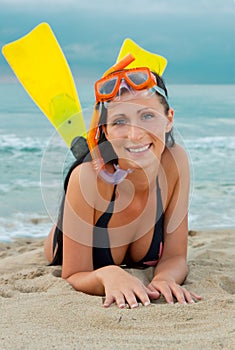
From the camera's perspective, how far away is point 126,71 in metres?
2.93

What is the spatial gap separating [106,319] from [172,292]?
1.66 ft

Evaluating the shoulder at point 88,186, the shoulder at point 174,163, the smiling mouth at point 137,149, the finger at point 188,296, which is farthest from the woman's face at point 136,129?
the finger at point 188,296

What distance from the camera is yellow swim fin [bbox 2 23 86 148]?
3936mm

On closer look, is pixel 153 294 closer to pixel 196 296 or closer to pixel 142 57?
pixel 196 296

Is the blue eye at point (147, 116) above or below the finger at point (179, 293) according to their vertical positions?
above

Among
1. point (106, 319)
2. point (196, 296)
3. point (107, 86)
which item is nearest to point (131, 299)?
point (106, 319)

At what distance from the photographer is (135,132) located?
2.77 metres

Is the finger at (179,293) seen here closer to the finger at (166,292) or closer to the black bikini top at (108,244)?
the finger at (166,292)

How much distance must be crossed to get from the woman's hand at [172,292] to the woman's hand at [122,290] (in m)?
0.03

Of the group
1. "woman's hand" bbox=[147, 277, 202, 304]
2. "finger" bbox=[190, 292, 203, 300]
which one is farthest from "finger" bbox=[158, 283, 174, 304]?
"finger" bbox=[190, 292, 203, 300]

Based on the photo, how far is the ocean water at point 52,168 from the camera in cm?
347

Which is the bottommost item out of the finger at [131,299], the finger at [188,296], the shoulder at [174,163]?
the finger at [188,296]

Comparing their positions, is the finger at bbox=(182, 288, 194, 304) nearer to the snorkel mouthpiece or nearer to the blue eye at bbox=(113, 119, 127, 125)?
the snorkel mouthpiece

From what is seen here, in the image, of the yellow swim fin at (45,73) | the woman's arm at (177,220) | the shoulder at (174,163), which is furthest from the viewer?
the yellow swim fin at (45,73)
